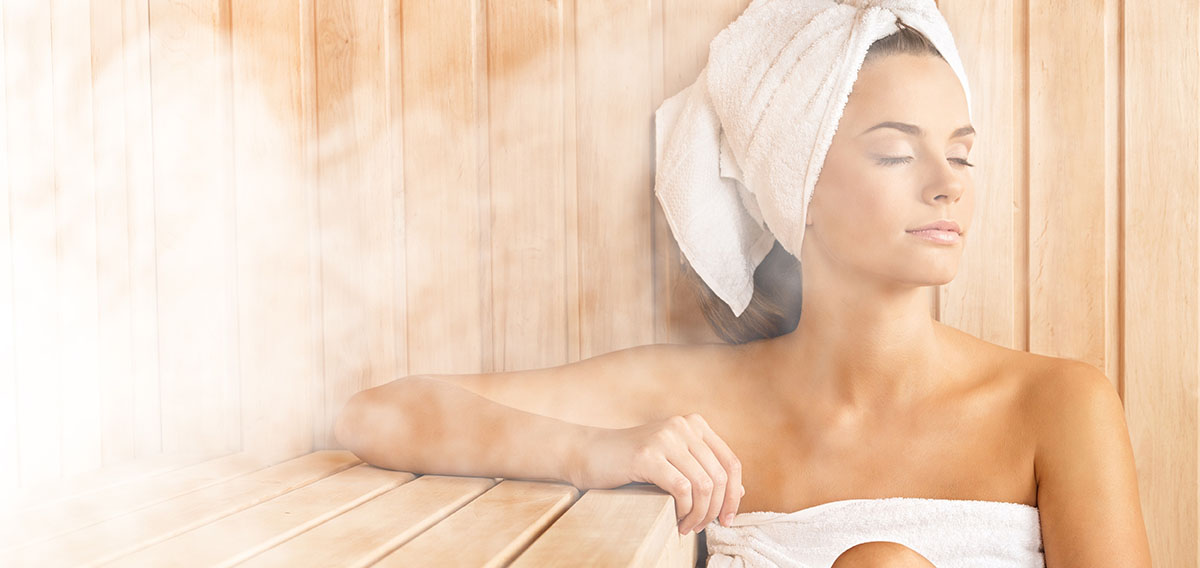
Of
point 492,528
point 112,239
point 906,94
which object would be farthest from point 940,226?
point 112,239

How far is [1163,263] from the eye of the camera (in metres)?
1.19

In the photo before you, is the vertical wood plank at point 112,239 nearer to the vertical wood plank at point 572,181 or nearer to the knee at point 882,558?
the vertical wood plank at point 572,181

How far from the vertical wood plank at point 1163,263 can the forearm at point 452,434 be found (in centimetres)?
80

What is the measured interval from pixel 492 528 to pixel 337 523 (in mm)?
162

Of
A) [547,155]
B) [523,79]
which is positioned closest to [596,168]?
[547,155]

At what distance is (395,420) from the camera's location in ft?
3.63

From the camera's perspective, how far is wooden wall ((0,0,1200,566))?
3.88 feet

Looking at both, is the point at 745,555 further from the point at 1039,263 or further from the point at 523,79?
the point at 523,79

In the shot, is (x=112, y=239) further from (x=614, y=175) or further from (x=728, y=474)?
(x=728, y=474)

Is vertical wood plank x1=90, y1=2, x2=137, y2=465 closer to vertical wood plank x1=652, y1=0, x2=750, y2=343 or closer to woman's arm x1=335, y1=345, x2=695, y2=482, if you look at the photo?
woman's arm x1=335, y1=345, x2=695, y2=482

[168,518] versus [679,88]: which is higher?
[679,88]

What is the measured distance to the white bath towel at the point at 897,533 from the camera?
1022mm

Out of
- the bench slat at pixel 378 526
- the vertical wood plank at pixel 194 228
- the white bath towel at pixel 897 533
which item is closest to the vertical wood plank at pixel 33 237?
the vertical wood plank at pixel 194 228

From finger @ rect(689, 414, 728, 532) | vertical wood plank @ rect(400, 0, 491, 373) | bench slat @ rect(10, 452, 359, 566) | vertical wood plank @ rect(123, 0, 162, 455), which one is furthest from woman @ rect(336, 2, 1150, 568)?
vertical wood plank @ rect(123, 0, 162, 455)
